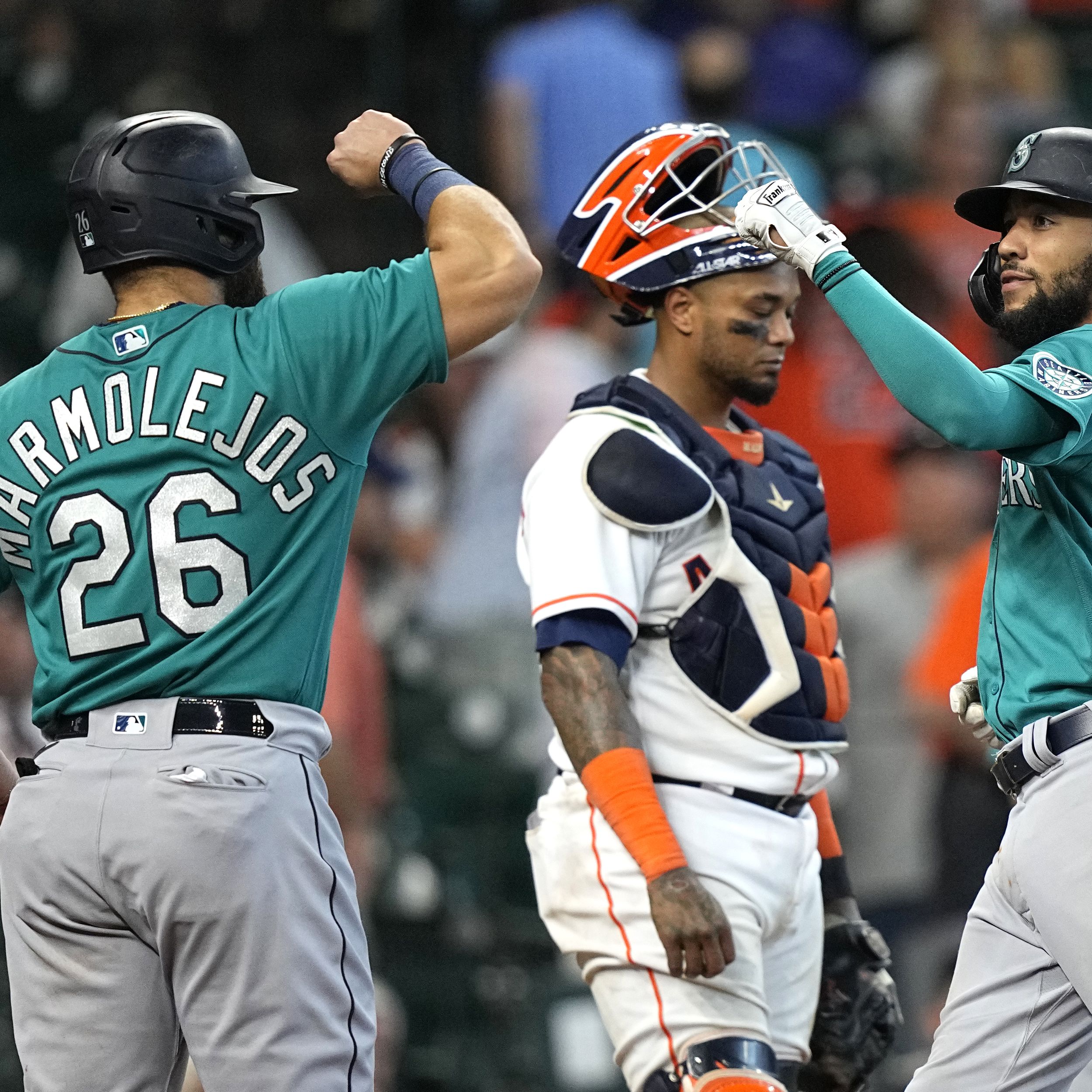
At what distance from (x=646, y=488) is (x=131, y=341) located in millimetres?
1044

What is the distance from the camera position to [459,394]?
25.7 feet

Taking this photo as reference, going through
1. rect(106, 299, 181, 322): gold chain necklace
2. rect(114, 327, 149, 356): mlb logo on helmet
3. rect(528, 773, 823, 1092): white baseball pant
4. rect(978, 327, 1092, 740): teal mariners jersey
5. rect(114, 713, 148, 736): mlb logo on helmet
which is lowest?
rect(528, 773, 823, 1092): white baseball pant

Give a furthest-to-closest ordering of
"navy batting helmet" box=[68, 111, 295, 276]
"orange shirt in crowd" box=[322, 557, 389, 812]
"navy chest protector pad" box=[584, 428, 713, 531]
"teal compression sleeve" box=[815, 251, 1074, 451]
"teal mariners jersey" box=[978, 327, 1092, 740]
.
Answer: "orange shirt in crowd" box=[322, 557, 389, 812] < "navy chest protector pad" box=[584, 428, 713, 531] < "navy batting helmet" box=[68, 111, 295, 276] < "teal mariners jersey" box=[978, 327, 1092, 740] < "teal compression sleeve" box=[815, 251, 1074, 451]

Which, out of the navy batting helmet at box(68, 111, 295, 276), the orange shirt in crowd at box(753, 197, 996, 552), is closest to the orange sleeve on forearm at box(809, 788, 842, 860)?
the navy batting helmet at box(68, 111, 295, 276)

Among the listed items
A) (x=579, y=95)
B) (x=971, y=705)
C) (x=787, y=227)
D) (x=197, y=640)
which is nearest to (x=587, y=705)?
(x=971, y=705)

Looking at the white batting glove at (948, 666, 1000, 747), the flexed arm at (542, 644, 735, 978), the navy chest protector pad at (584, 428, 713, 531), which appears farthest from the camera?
the navy chest protector pad at (584, 428, 713, 531)

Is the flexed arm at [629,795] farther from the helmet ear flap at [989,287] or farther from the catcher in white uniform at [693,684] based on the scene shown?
the helmet ear flap at [989,287]

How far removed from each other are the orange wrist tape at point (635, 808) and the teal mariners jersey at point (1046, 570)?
0.62 metres

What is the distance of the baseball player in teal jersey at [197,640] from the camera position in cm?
282

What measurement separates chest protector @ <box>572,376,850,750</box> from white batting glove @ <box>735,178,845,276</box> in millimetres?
566

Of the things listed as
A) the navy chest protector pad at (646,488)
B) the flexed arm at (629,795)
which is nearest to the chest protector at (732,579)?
the navy chest protector pad at (646,488)

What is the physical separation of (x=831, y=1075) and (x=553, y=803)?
799 mm

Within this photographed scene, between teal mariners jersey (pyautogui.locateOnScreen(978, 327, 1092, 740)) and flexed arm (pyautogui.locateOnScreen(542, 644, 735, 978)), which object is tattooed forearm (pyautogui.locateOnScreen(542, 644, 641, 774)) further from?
teal mariners jersey (pyautogui.locateOnScreen(978, 327, 1092, 740))

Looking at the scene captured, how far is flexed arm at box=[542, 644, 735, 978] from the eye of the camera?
327 centimetres
